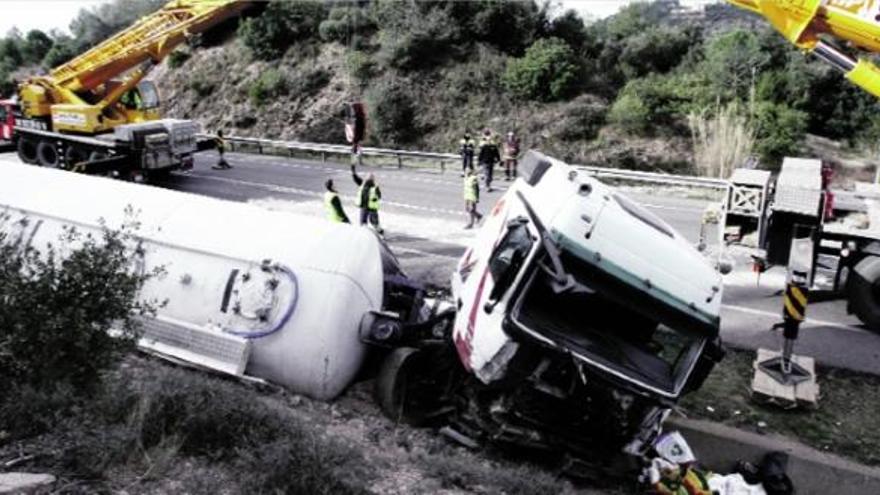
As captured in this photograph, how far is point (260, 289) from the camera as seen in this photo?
7.24 metres

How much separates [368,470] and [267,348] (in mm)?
2065

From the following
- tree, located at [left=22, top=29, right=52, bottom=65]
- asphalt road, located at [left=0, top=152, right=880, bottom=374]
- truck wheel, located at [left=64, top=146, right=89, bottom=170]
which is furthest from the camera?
tree, located at [left=22, top=29, right=52, bottom=65]

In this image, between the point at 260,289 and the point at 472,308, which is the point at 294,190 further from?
the point at 472,308

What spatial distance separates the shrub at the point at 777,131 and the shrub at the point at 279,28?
54.6 feet

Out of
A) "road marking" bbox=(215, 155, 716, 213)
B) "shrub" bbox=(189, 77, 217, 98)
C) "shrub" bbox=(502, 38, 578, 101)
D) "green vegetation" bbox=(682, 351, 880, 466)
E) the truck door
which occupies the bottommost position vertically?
"green vegetation" bbox=(682, 351, 880, 466)

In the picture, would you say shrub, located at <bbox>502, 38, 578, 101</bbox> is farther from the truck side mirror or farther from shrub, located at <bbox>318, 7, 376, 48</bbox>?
the truck side mirror

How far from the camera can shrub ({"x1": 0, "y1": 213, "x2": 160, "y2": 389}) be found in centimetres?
465

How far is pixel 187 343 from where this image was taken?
287 inches

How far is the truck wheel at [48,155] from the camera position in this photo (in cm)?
1841

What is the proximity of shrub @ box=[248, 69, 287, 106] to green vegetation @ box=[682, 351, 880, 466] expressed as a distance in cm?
2264

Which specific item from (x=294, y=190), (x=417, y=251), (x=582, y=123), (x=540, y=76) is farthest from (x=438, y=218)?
(x=540, y=76)

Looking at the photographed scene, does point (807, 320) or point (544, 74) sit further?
point (544, 74)

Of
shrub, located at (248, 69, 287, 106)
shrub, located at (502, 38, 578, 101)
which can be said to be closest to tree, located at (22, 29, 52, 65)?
shrub, located at (248, 69, 287, 106)

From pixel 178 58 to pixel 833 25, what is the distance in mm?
27867
